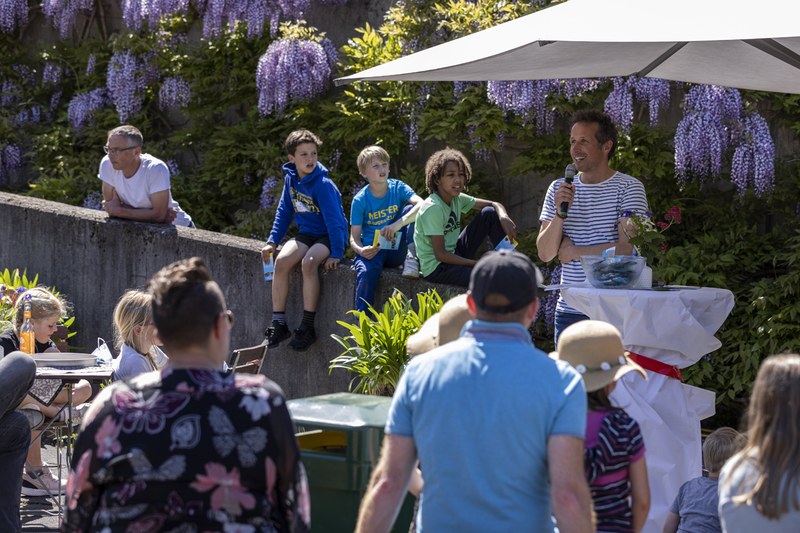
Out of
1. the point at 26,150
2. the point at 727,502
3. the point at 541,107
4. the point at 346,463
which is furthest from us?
the point at 26,150

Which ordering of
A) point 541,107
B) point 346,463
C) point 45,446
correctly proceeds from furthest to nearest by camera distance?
1. point 541,107
2. point 45,446
3. point 346,463

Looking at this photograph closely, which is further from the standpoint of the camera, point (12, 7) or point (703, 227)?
point (12, 7)

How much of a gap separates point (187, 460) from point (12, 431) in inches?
107

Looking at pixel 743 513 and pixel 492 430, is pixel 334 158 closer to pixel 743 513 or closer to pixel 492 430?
pixel 492 430

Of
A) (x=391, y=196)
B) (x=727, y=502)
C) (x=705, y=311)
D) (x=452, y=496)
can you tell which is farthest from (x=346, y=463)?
(x=391, y=196)

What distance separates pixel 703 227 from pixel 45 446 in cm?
446

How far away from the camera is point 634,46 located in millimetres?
5625

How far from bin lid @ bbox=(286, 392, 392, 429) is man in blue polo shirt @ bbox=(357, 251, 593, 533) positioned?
784 mm

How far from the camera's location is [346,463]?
13.2 feet

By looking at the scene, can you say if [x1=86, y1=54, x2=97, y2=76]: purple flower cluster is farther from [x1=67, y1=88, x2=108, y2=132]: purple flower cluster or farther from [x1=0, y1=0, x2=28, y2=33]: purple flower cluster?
[x1=0, y1=0, x2=28, y2=33]: purple flower cluster

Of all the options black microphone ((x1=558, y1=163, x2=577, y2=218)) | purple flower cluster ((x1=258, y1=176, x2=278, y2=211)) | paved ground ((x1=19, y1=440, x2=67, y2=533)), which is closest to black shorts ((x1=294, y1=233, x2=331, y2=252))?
purple flower cluster ((x1=258, y1=176, x2=278, y2=211))

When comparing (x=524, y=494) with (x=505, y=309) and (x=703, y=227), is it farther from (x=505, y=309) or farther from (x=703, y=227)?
(x=703, y=227)

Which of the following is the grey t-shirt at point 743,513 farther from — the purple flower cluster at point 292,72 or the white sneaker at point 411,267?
the purple flower cluster at point 292,72

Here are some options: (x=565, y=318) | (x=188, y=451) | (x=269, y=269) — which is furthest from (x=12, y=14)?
(x=188, y=451)
